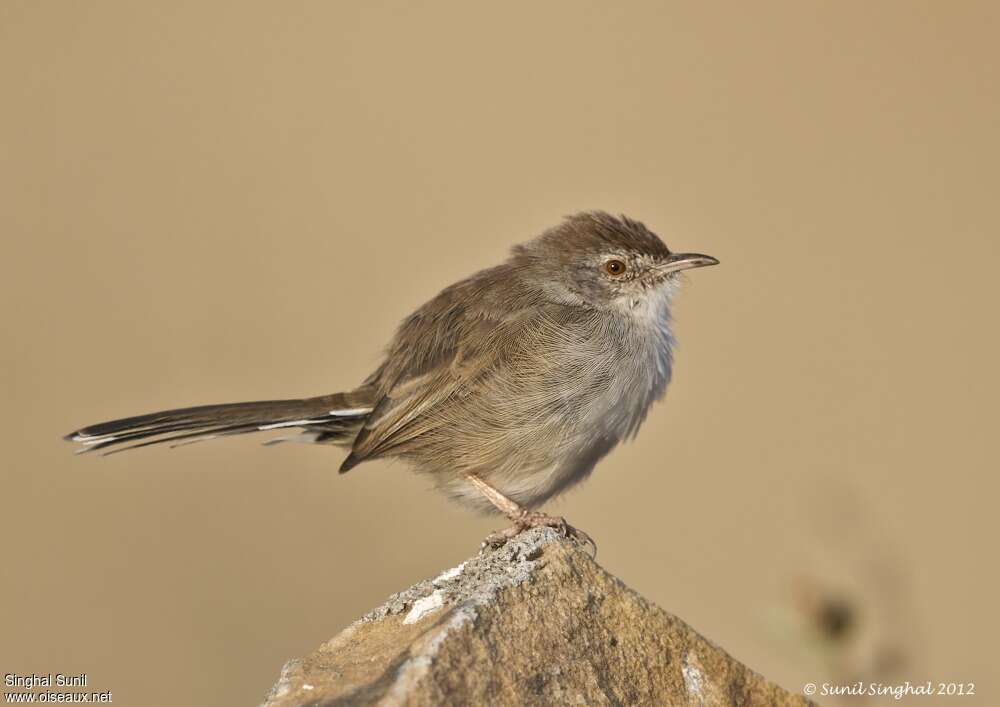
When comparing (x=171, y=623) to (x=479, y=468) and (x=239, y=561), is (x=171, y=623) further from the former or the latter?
(x=479, y=468)

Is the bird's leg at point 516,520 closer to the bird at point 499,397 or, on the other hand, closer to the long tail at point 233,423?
the bird at point 499,397

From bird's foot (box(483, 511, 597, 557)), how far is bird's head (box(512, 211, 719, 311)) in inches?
54.5

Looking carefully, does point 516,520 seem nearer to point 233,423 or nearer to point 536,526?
point 536,526

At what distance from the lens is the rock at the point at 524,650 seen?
128 inches

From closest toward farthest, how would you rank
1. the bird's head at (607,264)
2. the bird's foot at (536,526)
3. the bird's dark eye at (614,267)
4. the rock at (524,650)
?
1. the rock at (524,650)
2. the bird's foot at (536,526)
3. the bird's head at (607,264)
4. the bird's dark eye at (614,267)

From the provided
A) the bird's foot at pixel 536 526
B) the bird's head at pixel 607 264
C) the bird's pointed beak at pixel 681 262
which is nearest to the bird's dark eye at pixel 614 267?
the bird's head at pixel 607 264

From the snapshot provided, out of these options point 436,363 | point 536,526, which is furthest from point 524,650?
point 436,363

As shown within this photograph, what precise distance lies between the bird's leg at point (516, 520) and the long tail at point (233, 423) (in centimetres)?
78

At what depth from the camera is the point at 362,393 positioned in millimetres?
6230

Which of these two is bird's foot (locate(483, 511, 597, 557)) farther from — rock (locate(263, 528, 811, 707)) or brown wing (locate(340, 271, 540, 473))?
brown wing (locate(340, 271, 540, 473))

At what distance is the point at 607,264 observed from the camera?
6418 millimetres

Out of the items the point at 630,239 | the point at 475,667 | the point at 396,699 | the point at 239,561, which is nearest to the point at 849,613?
the point at 475,667

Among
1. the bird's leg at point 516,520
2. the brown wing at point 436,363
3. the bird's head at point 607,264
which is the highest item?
the bird's head at point 607,264

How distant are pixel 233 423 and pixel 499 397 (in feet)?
4.13
